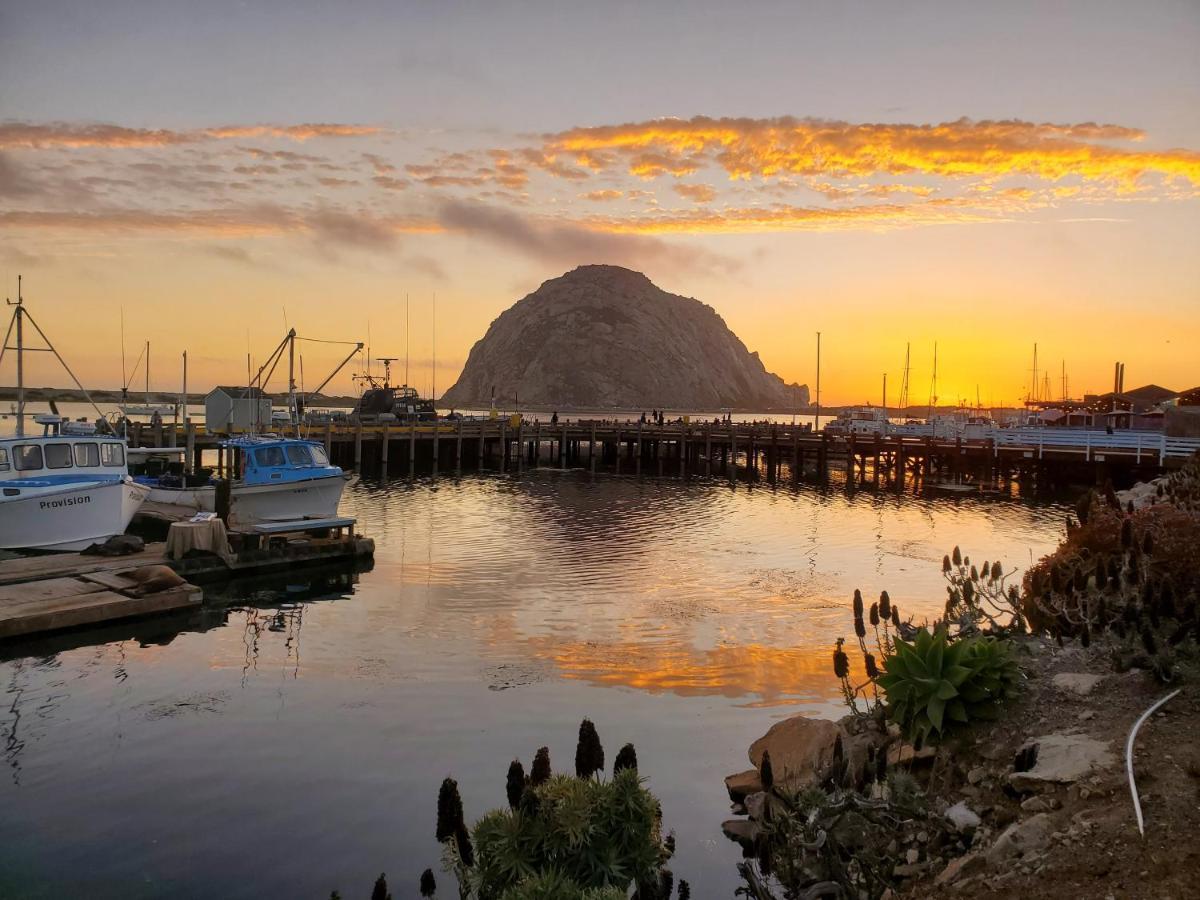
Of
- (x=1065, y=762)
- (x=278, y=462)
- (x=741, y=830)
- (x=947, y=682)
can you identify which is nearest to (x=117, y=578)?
(x=278, y=462)

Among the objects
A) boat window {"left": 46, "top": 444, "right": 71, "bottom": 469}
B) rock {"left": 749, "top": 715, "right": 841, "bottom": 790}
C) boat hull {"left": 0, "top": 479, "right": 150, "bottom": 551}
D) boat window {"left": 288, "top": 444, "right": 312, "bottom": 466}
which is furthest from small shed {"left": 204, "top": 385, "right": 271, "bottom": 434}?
rock {"left": 749, "top": 715, "right": 841, "bottom": 790}

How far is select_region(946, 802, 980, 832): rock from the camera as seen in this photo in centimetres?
796

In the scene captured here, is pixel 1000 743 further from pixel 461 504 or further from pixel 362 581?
pixel 461 504

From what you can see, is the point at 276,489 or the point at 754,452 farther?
the point at 754,452

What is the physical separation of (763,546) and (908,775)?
2543 cm

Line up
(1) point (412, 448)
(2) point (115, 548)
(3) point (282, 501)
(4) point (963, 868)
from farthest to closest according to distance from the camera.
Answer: (1) point (412, 448) < (3) point (282, 501) < (2) point (115, 548) < (4) point (963, 868)

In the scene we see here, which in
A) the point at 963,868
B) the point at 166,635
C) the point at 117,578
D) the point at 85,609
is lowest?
the point at 166,635

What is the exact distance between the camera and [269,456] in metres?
32.5

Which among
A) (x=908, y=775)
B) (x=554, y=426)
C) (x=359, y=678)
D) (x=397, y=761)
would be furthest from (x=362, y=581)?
(x=554, y=426)

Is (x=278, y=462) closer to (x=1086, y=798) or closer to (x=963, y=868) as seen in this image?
(x=963, y=868)

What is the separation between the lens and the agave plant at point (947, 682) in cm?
947

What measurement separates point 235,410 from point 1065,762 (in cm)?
6272

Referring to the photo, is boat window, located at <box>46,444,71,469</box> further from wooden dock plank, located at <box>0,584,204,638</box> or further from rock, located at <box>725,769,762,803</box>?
rock, located at <box>725,769,762,803</box>

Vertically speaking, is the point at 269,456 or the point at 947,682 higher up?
the point at 269,456
